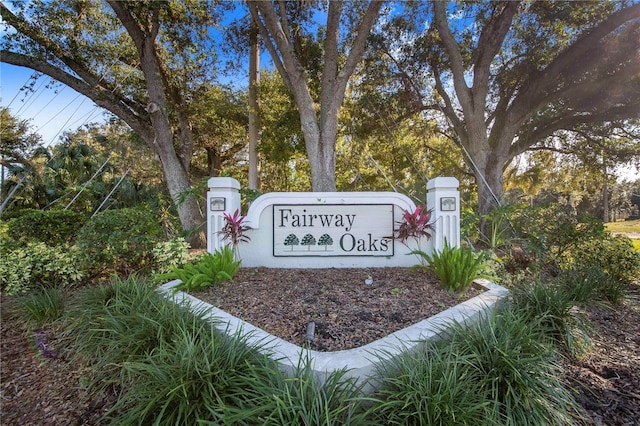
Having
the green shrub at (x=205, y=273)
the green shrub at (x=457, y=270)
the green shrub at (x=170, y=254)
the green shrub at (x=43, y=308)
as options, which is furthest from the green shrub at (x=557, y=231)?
the green shrub at (x=43, y=308)

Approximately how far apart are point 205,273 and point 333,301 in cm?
159

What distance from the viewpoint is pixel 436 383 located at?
1771 millimetres

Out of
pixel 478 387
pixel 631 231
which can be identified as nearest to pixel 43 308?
Answer: pixel 478 387

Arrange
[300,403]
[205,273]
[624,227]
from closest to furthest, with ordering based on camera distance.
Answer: [300,403] < [205,273] < [624,227]

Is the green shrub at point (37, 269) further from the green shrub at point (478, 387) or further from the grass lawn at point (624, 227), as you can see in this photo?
the grass lawn at point (624, 227)

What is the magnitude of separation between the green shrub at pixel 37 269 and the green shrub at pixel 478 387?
176 inches

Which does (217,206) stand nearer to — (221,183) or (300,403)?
(221,183)

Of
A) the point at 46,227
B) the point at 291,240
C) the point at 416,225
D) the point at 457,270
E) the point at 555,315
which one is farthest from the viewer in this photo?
the point at 46,227

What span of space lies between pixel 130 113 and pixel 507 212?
9032 millimetres

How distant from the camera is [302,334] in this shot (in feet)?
8.45

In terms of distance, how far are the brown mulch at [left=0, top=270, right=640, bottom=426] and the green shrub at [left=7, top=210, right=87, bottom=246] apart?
182 cm

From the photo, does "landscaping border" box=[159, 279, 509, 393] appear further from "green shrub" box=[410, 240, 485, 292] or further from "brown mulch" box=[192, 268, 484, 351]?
"green shrub" box=[410, 240, 485, 292]

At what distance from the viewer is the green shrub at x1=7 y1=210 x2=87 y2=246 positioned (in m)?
5.11

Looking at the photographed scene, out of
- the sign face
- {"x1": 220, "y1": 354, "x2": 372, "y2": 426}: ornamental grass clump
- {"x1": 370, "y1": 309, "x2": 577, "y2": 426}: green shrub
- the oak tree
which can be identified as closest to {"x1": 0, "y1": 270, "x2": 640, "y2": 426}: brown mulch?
{"x1": 370, "y1": 309, "x2": 577, "y2": 426}: green shrub
